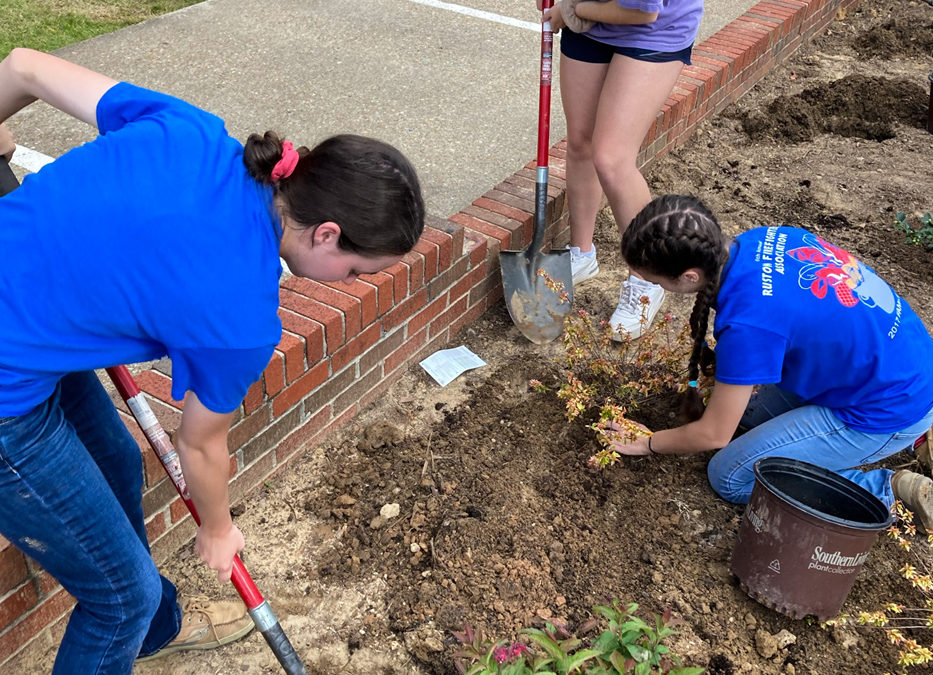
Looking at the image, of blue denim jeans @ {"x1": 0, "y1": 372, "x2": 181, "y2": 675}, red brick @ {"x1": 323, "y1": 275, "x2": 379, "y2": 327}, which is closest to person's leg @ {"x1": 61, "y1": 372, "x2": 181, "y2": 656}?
blue denim jeans @ {"x1": 0, "y1": 372, "x2": 181, "y2": 675}

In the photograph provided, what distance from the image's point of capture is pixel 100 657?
1740mm

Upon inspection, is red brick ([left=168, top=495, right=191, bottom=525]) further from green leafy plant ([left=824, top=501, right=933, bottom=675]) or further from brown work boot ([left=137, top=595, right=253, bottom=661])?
green leafy plant ([left=824, top=501, right=933, bottom=675])

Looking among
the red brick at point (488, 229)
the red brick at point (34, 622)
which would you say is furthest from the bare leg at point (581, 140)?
the red brick at point (34, 622)

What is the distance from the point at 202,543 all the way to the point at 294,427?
1097 millimetres

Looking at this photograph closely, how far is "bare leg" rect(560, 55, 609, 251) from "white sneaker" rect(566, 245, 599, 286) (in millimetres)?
32

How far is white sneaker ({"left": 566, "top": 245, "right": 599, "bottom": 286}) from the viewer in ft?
12.7

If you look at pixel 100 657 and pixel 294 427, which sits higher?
pixel 100 657

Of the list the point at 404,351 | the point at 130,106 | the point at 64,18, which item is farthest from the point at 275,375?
the point at 64,18

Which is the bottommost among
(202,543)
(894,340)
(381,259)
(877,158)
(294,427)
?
(877,158)

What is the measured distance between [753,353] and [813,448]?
0.54m

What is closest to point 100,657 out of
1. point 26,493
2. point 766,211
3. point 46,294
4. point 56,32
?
point 26,493

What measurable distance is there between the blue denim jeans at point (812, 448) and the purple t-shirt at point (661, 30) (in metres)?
1.43

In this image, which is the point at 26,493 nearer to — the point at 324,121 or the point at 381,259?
the point at 381,259

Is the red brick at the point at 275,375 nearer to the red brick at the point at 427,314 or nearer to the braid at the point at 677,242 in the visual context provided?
the red brick at the point at 427,314
